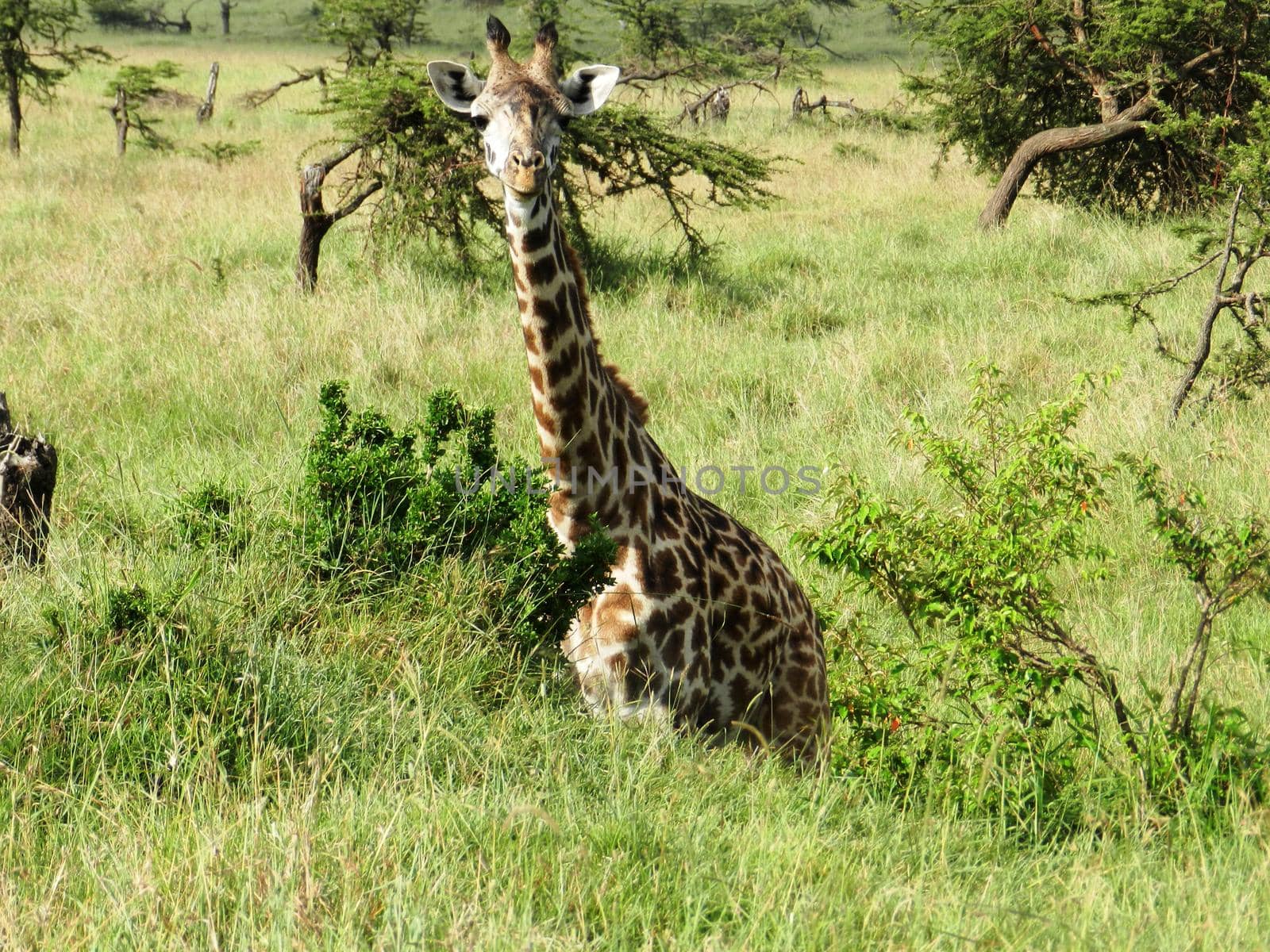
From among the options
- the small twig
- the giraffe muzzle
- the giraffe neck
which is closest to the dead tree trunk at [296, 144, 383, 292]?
the small twig

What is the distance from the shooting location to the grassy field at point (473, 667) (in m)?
2.63

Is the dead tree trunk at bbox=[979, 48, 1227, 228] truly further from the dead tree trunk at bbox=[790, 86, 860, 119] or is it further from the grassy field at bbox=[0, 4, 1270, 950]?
the dead tree trunk at bbox=[790, 86, 860, 119]

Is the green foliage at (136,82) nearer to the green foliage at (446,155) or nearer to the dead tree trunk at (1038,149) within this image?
the green foliage at (446,155)

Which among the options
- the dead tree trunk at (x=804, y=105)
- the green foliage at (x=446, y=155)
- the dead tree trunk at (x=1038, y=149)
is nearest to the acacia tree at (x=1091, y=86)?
the dead tree trunk at (x=1038, y=149)

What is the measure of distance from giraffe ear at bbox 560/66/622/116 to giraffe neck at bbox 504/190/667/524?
2.12ft

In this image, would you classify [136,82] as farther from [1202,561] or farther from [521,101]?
[1202,561]

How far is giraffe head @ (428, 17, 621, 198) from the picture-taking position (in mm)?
4082

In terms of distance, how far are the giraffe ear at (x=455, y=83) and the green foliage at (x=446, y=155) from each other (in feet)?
17.5

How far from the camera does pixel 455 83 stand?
15.6 ft

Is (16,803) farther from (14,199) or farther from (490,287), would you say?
(14,199)

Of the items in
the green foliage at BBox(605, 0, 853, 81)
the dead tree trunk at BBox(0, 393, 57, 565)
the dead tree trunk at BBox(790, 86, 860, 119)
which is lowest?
the dead tree trunk at BBox(0, 393, 57, 565)

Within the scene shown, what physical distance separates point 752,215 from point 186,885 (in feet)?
42.2

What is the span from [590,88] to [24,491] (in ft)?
8.44

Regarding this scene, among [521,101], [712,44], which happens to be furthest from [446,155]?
[712,44]
